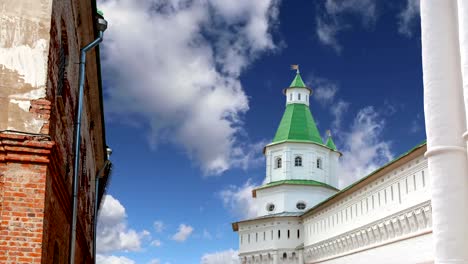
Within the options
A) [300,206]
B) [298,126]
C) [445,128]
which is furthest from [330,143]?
[445,128]

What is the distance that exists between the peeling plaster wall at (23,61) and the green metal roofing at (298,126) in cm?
5075

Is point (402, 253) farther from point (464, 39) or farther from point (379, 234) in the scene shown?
point (464, 39)

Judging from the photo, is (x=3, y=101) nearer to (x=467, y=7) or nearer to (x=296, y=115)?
(x=467, y=7)

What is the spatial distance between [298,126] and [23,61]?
171 feet

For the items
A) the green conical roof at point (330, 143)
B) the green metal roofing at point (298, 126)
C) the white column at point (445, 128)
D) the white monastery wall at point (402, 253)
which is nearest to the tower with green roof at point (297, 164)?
the green metal roofing at point (298, 126)

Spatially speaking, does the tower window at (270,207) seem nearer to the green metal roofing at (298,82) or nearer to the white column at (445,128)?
the green metal roofing at (298,82)

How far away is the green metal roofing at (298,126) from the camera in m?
60.5

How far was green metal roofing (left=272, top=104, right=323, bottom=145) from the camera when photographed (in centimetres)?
6047

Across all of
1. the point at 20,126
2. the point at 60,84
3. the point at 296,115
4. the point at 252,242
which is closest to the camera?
the point at 20,126

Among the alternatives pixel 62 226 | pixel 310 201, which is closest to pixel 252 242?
pixel 310 201

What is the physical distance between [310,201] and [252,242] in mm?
5923

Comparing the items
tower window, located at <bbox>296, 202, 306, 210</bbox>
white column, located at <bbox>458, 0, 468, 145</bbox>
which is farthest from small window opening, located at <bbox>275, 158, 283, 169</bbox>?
white column, located at <bbox>458, 0, 468, 145</bbox>

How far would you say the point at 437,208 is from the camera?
11.0 meters

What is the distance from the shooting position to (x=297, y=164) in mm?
59906
